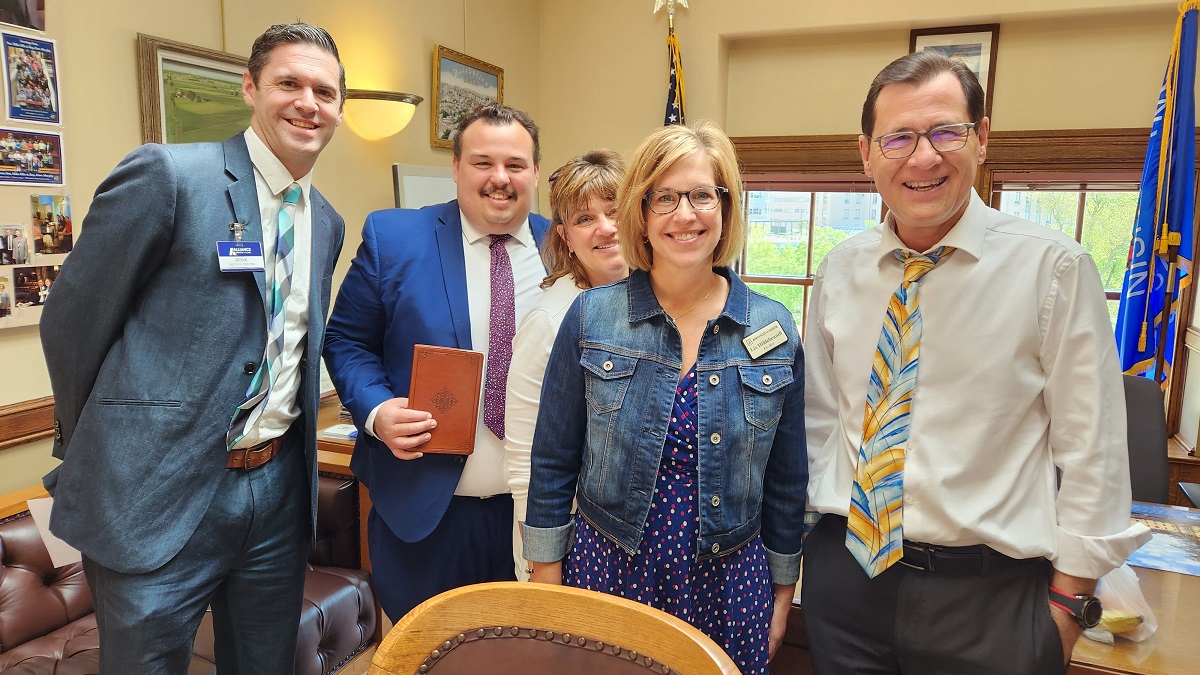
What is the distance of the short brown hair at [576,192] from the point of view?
5.32 feet

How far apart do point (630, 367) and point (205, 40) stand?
7.71 feet

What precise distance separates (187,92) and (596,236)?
1907 millimetres

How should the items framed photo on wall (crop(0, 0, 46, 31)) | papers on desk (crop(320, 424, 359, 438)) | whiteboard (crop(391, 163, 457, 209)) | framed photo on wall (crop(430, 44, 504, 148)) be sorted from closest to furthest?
framed photo on wall (crop(0, 0, 46, 31)) < papers on desk (crop(320, 424, 359, 438)) < whiteboard (crop(391, 163, 457, 209)) < framed photo on wall (crop(430, 44, 504, 148))

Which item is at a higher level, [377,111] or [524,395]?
[377,111]

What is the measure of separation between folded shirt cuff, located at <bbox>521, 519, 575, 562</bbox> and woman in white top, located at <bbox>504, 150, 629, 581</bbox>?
0.30 feet

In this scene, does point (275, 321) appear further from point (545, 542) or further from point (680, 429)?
point (680, 429)

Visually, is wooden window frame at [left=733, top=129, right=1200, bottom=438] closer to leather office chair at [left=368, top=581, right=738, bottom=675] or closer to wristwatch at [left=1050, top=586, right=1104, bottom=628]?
wristwatch at [left=1050, top=586, right=1104, bottom=628]

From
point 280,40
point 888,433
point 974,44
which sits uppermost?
point 974,44

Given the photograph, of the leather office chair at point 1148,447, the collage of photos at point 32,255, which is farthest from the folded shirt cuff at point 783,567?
the collage of photos at point 32,255

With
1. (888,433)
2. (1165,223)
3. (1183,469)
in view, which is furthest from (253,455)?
(1183,469)

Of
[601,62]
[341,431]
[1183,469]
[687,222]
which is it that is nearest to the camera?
[687,222]

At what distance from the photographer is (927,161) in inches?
48.6

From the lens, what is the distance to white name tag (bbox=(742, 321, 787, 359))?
134cm

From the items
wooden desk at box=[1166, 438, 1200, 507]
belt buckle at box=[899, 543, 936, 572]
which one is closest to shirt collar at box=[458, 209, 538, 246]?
belt buckle at box=[899, 543, 936, 572]
